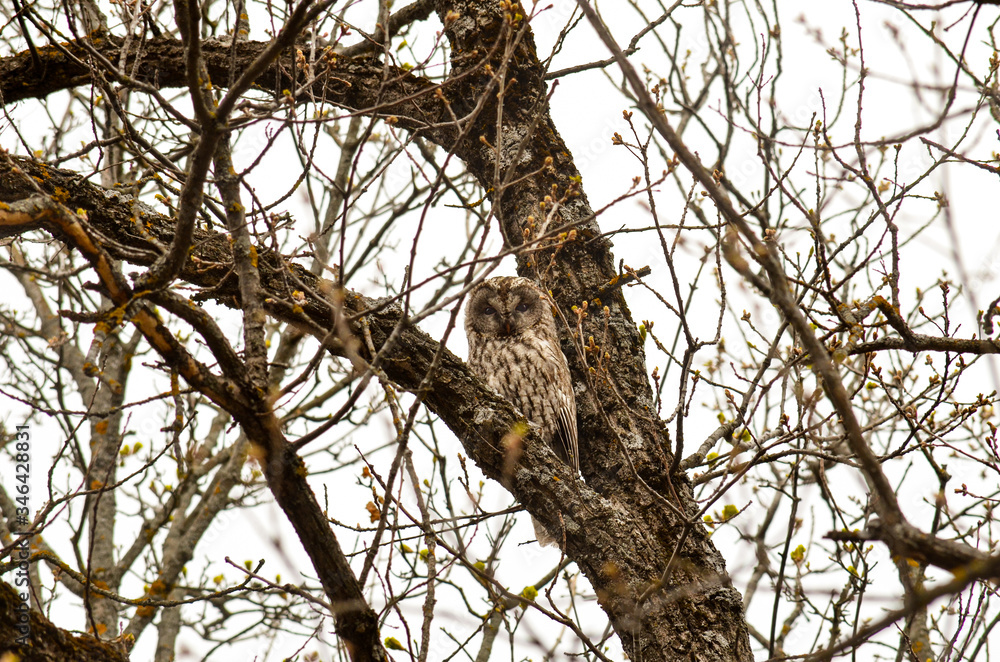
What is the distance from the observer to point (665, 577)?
2443 mm

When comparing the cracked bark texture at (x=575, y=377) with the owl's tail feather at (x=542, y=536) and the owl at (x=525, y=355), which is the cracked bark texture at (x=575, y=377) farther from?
the owl's tail feather at (x=542, y=536)

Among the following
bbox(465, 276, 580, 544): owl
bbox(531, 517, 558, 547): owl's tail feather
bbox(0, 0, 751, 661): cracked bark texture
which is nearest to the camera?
bbox(0, 0, 751, 661): cracked bark texture

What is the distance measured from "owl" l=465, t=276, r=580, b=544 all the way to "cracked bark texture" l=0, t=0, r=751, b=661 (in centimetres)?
64

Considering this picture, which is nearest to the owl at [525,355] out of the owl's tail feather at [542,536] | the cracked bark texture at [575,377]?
the owl's tail feather at [542,536]

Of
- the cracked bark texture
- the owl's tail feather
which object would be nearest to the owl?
the owl's tail feather

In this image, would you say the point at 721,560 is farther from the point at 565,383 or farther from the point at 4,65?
the point at 4,65

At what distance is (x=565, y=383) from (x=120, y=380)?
12.7ft

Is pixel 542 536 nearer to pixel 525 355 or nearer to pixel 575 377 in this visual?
pixel 525 355

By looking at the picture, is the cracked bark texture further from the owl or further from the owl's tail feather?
the owl's tail feather

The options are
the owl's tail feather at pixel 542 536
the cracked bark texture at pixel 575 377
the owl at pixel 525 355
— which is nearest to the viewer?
the cracked bark texture at pixel 575 377

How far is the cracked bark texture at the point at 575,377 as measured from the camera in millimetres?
3066

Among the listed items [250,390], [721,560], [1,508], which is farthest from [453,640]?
[1,508]

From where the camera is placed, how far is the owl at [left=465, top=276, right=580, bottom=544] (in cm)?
485

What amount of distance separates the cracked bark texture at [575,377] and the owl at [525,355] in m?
0.64
